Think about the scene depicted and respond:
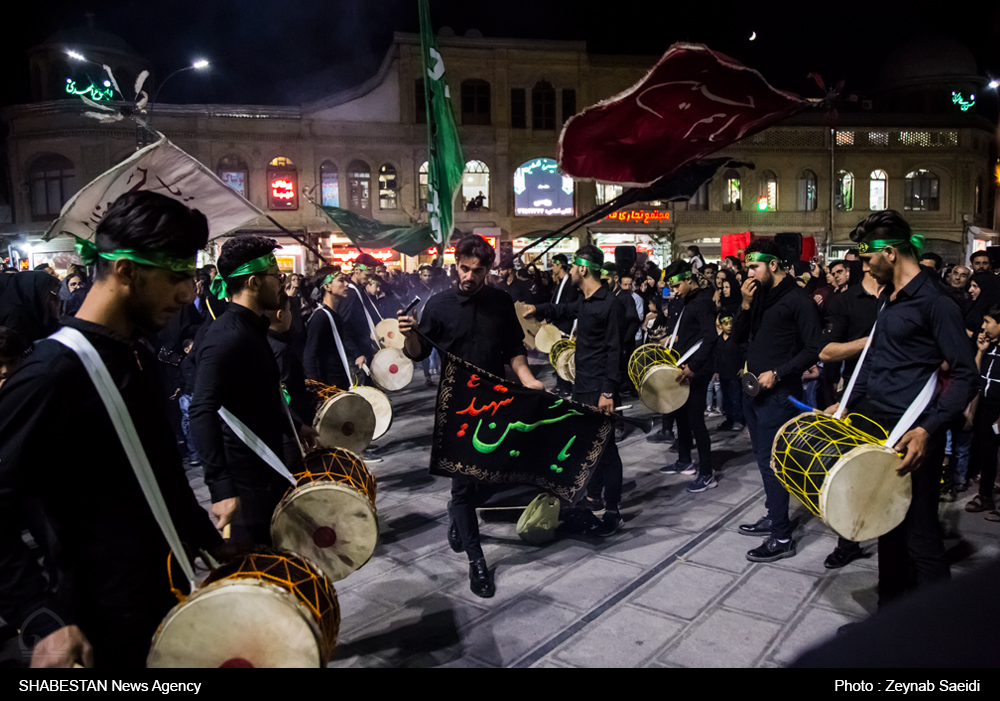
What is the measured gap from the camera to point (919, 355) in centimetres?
372

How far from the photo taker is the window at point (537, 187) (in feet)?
110

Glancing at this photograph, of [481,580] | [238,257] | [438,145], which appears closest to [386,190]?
[438,145]

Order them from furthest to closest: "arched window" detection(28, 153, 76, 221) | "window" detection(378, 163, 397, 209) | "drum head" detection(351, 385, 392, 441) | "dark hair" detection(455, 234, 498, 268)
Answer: "window" detection(378, 163, 397, 209), "arched window" detection(28, 153, 76, 221), "drum head" detection(351, 385, 392, 441), "dark hair" detection(455, 234, 498, 268)

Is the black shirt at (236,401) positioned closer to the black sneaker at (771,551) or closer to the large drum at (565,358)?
the black sneaker at (771,551)

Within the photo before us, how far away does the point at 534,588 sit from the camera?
15.2 feet

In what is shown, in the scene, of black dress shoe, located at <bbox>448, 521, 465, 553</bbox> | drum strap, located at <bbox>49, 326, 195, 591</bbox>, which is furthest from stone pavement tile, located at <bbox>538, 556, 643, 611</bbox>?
drum strap, located at <bbox>49, 326, 195, 591</bbox>

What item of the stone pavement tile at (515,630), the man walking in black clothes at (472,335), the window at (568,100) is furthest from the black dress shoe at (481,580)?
the window at (568,100)

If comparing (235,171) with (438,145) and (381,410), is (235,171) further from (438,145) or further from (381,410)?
(381,410)

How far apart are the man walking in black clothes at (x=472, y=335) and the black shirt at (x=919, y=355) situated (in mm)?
2117

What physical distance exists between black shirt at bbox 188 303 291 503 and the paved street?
1.34 metres

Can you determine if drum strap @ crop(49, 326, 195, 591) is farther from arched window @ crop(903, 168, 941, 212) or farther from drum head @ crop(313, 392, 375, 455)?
arched window @ crop(903, 168, 941, 212)

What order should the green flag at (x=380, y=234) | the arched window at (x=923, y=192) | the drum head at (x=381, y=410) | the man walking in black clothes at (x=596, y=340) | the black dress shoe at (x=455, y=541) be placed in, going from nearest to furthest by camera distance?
the black dress shoe at (x=455, y=541) → the man walking in black clothes at (x=596, y=340) → the drum head at (x=381, y=410) → the green flag at (x=380, y=234) → the arched window at (x=923, y=192)

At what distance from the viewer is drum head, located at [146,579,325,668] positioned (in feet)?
6.97

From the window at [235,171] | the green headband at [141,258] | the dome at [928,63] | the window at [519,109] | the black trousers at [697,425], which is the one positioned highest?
the dome at [928,63]
